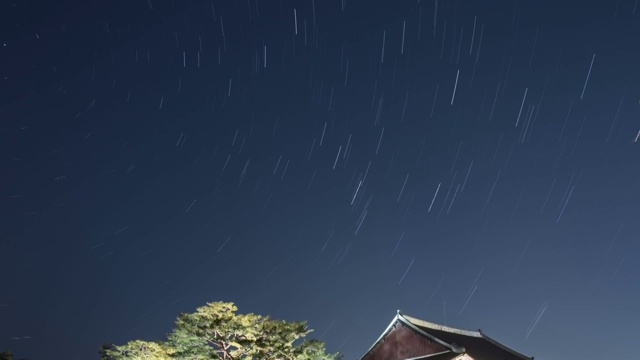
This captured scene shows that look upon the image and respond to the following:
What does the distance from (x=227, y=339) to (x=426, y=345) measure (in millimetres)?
14714

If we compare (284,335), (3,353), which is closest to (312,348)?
(284,335)

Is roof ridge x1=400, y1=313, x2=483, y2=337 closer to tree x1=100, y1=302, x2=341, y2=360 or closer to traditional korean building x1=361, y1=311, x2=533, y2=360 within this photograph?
traditional korean building x1=361, y1=311, x2=533, y2=360

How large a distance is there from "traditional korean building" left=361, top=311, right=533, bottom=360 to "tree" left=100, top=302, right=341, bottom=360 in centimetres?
1067

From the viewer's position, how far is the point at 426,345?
3253 centimetres

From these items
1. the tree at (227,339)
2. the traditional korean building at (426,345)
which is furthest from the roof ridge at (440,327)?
the tree at (227,339)

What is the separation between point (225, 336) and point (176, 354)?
251 centimetres

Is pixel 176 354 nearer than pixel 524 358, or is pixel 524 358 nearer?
pixel 176 354

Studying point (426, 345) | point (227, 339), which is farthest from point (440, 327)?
point (227, 339)

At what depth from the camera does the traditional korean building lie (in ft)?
102

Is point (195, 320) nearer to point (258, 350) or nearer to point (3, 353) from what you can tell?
point (258, 350)

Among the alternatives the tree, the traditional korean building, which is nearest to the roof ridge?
Result: the traditional korean building

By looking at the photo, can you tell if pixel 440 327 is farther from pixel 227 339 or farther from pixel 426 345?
pixel 227 339

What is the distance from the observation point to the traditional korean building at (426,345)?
31.1 metres

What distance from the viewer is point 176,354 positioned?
2364 cm
